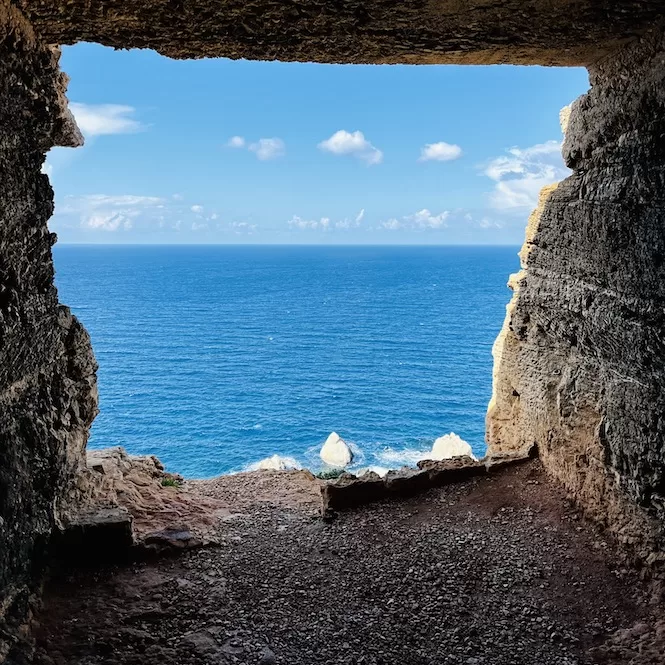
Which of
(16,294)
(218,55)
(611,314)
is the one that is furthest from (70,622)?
(611,314)

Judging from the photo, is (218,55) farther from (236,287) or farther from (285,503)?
(236,287)

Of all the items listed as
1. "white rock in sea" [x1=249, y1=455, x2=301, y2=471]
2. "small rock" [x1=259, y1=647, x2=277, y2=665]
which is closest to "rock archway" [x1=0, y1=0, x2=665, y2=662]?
"small rock" [x1=259, y1=647, x2=277, y2=665]

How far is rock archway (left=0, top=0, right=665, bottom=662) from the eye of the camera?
198 inches

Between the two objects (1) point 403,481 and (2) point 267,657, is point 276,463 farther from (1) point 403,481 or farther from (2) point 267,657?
(2) point 267,657

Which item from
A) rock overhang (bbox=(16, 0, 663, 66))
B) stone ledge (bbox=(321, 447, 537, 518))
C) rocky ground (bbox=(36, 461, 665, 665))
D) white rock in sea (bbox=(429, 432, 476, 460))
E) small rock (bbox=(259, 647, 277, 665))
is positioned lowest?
white rock in sea (bbox=(429, 432, 476, 460))

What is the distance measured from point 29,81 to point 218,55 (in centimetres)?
183

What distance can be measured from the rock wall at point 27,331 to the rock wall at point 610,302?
5800mm

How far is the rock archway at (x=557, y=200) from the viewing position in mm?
5020

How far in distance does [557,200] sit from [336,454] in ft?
93.0

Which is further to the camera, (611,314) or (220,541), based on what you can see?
(220,541)

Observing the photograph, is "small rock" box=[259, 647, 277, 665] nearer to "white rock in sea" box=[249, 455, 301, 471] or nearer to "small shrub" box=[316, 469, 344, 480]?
"small shrub" box=[316, 469, 344, 480]

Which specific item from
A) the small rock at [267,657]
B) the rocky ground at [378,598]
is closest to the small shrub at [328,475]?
the rocky ground at [378,598]

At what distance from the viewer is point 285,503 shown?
891 centimetres

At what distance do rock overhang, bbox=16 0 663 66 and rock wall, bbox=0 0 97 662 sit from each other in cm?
53
